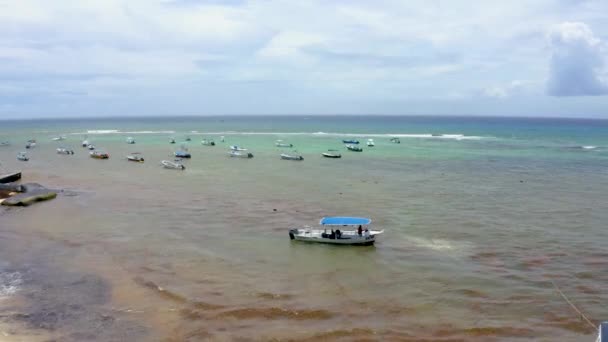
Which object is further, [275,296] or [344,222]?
[344,222]

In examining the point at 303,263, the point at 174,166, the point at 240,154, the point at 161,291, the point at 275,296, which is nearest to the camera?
the point at 275,296

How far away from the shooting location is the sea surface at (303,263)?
23.8 meters

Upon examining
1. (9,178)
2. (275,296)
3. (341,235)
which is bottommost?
(275,296)

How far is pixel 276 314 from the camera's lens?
25047mm

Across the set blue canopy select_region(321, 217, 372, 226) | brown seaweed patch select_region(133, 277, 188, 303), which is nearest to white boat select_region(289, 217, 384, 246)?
blue canopy select_region(321, 217, 372, 226)

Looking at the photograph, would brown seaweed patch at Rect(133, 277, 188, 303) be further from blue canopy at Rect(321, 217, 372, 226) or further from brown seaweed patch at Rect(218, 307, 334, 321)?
blue canopy at Rect(321, 217, 372, 226)

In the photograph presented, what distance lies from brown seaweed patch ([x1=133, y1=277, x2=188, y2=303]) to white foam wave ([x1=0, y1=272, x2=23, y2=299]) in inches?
240

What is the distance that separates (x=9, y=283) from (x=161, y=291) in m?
8.52

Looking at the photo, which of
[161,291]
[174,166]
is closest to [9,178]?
[174,166]

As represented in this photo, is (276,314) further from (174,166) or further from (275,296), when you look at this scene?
(174,166)

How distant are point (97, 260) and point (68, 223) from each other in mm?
12111

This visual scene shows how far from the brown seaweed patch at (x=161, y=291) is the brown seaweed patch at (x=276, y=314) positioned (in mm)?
2971

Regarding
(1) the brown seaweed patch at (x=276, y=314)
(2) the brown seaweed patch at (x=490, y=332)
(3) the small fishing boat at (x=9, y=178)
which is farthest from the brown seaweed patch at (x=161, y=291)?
(3) the small fishing boat at (x=9, y=178)

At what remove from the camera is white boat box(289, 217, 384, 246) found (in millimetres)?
35875
